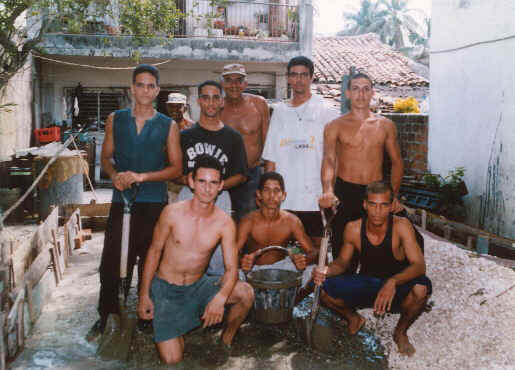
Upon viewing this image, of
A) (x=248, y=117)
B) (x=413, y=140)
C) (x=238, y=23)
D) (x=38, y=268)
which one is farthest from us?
(x=238, y=23)

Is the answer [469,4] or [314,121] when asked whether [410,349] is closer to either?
[314,121]

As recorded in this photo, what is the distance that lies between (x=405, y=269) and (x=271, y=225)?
118cm

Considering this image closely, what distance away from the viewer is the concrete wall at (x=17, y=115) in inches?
383

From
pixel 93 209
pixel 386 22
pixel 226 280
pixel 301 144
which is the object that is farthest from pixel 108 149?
pixel 386 22

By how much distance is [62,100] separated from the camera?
13141 mm

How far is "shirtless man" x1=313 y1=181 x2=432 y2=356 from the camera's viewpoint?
359 cm

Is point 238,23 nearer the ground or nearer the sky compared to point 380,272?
nearer the sky

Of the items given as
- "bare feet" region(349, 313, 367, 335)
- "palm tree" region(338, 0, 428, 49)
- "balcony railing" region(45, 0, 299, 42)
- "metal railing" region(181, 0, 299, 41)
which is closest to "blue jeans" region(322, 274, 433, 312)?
"bare feet" region(349, 313, 367, 335)

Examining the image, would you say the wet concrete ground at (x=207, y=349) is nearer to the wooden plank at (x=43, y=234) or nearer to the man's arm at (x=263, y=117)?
the wooden plank at (x=43, y=234)

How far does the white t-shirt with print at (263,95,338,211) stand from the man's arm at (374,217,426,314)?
98 centimetres

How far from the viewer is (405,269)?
3629 millimetres

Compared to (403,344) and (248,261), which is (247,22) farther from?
(403,344)

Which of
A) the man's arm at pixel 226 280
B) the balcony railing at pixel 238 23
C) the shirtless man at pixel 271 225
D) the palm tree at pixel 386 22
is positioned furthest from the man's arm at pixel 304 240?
the palm tree at pixel 386 22

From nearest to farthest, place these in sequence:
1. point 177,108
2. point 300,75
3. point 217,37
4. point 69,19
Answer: point 300,75, point 177,108, point 69,19, point 217,37
